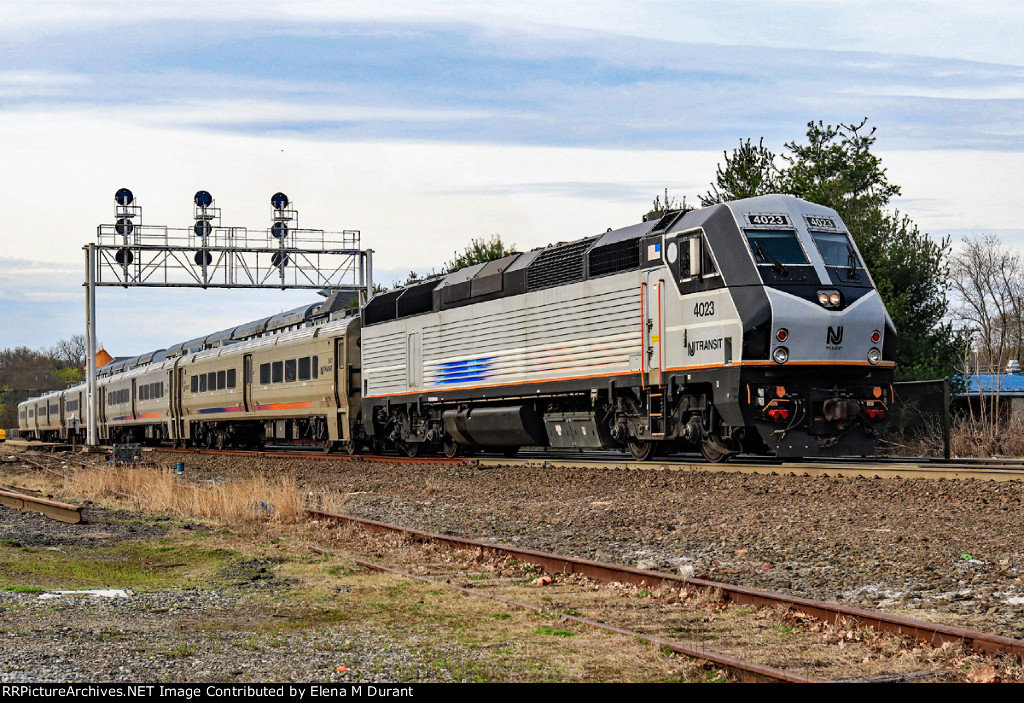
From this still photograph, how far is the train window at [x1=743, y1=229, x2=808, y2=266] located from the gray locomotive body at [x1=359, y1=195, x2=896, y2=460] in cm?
2

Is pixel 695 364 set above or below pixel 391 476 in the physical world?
above

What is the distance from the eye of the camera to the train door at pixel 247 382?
3278 centimetres

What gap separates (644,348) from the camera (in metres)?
17.2

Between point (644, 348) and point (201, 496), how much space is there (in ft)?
23.4

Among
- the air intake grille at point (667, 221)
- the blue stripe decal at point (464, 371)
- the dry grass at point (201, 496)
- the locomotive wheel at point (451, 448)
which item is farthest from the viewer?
the locomotive wheel at point (451, 448)

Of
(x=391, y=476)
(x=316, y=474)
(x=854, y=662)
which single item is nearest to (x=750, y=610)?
(x=854, y=662)

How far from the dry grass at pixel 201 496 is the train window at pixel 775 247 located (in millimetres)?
7467

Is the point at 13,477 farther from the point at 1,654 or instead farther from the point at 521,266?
the point at 1,654

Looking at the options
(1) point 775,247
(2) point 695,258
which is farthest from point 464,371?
(1) point 775,247

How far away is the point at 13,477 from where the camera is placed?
83.5ft

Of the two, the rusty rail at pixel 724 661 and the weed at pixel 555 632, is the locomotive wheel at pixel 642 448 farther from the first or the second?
the weed at pixel 555 632

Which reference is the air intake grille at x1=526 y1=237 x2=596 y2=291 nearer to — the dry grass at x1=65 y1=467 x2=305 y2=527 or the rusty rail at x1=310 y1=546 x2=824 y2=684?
the dry grass at x1=65 y1=467 x2=305 y2=527

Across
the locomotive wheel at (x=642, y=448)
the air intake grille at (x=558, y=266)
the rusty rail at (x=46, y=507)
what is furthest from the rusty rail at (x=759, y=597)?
the air intake grille at (x=558, y=266)
